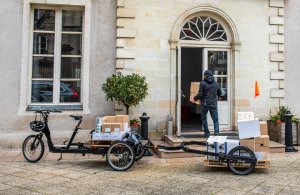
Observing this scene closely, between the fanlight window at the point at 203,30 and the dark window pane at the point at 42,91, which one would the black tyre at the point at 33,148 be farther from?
the fanlight window at the point at 203,30

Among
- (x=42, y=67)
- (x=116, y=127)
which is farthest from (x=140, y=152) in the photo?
(x=42, y=67)

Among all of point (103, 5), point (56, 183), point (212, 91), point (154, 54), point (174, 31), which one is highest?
point (103, 5)

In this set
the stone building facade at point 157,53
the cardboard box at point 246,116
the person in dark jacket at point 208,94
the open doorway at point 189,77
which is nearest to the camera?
the cardboard box at point 246,116

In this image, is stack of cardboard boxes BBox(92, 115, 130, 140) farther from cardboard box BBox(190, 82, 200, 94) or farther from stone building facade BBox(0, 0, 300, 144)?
cardboard box BBox(190, 82, 200, 94)

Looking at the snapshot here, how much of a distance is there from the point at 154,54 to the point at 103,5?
2.01 m

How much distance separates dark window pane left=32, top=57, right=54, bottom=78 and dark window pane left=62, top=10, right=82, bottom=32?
1023 millimetres

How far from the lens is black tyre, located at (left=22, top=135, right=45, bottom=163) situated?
7.22 m

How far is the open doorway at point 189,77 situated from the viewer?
12.6 metres

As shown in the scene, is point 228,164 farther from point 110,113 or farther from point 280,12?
point 280,12

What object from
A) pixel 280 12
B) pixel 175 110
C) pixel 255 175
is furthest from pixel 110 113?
pixel 280 12

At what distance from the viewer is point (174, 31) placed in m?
9.34

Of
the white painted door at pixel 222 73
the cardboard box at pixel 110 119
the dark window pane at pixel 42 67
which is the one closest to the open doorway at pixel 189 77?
the white painted door at pixel 222 73

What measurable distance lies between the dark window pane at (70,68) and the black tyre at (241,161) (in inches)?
197

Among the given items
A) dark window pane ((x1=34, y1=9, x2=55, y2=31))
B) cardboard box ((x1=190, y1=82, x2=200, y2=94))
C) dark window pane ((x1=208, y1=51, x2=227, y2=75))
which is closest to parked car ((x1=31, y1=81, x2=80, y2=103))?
dark window pane ((x1=34, y1=9, x2=55, y2=31))
